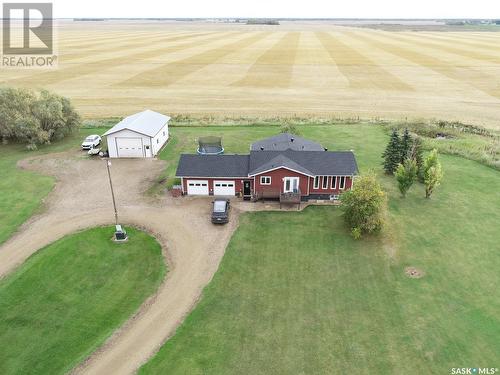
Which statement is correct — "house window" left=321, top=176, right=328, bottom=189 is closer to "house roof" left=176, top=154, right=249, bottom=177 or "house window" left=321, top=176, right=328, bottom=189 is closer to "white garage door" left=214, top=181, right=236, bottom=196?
"house roof" left=176, top=154, right=249, bottom=177

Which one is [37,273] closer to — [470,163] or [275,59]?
[470,163]

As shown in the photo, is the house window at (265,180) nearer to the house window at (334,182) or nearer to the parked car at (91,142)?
Answer: the house window at (334,182)

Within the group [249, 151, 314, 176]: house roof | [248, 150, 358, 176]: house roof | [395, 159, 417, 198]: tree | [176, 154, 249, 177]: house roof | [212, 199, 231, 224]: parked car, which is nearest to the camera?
[212, 199, 231, 224]: parked car

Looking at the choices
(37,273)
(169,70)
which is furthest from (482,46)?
(37,273)

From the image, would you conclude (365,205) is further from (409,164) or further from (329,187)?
(409,164)

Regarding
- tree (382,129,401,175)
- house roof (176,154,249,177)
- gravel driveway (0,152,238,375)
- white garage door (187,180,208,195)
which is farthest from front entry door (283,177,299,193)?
tree (382,129,401,175)

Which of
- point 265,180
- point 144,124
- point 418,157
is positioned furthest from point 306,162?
point 144,124
